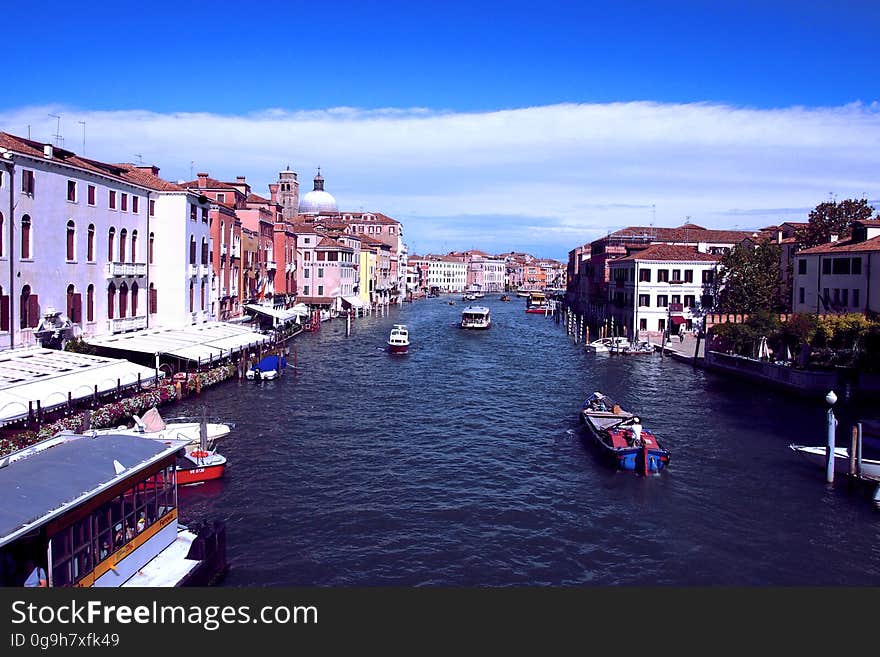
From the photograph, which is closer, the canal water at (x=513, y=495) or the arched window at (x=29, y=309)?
the canal water at (x=513, y=495)

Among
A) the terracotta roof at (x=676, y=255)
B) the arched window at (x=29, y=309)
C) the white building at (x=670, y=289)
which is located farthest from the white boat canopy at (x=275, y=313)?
the arched window at (x=29, y=309)

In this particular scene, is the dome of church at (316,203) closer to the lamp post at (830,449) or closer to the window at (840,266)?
the window at (840,266)

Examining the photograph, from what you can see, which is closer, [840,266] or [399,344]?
[840,266]

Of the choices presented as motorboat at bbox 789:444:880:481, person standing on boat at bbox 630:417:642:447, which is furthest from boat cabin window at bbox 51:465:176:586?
motorboat at bbox 789:444:880:481

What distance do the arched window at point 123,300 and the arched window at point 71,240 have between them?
4072 mm

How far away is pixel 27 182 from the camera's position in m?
25.8

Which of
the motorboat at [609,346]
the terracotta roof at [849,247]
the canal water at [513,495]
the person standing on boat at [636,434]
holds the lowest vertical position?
the canal water at [513,495]

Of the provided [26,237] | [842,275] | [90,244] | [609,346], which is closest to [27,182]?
[26,237]

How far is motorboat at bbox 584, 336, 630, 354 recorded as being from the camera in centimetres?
4819

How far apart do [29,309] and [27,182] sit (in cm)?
414

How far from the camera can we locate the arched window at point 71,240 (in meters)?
28.4

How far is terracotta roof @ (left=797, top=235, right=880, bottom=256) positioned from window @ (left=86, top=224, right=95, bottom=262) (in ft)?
107

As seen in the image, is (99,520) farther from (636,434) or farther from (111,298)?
(111,298)

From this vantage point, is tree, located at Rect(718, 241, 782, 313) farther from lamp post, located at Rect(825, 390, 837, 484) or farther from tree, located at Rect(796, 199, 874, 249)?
lamp post, located at Rect(825, 390, 837, 484)
